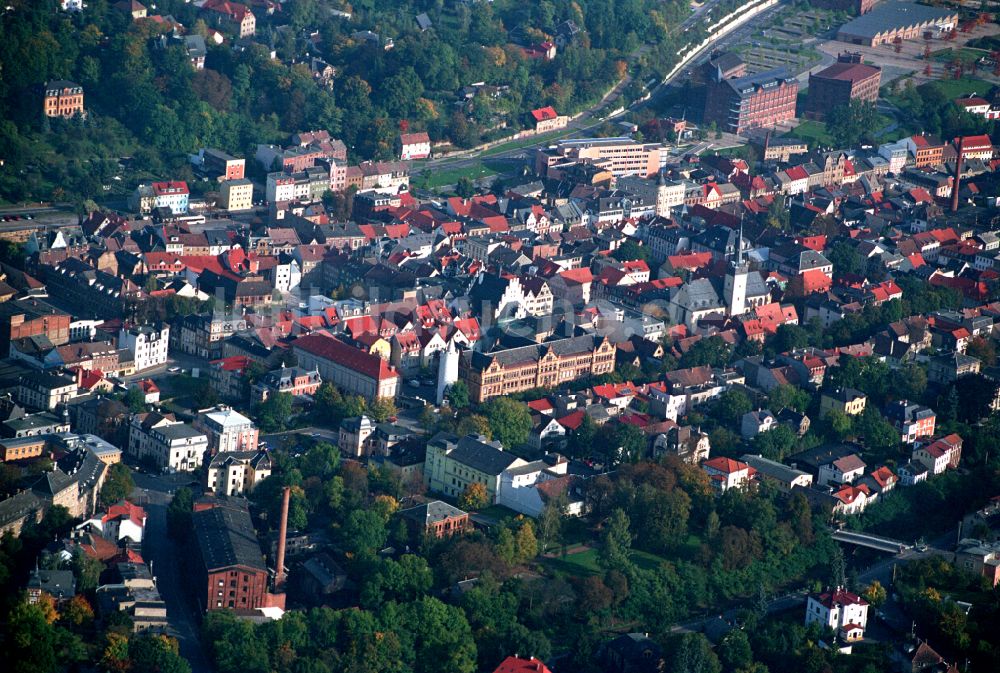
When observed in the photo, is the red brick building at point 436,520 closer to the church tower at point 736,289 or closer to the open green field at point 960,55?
the church tower at point 736,289

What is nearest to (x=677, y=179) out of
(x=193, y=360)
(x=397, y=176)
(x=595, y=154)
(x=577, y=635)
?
(x=595, y=154)

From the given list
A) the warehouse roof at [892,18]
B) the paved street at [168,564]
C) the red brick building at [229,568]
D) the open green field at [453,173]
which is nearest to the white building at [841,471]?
the red brick building at [229,568]

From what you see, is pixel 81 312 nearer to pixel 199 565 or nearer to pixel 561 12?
pixel 199 565

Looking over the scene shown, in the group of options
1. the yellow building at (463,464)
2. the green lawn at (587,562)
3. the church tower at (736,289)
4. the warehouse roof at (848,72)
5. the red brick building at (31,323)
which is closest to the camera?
the green lawn at (587,562)

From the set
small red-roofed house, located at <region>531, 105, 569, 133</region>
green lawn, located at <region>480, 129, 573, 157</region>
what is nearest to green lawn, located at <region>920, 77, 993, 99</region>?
small red-roofed house, located at <region>531, 105, 569, 133</region>

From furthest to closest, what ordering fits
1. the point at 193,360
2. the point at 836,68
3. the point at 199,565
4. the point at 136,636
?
the point at 836,68, the point at 193,360, the point at 199,565, the point at 136,636

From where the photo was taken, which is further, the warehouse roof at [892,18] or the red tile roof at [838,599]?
the warehouse roof at [892,18]

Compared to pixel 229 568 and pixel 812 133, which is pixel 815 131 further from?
pixel 229 568
